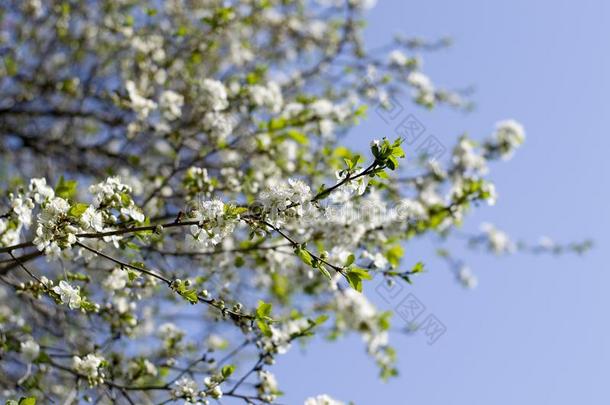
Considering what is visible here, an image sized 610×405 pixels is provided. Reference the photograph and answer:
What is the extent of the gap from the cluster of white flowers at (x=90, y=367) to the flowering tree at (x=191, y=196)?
0.04 ft

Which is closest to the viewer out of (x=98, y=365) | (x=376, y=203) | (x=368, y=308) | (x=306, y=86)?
(x=98, y=365)

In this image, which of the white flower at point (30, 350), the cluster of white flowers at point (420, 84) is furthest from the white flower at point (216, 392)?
the cluster of white flowers at point (420, 84)

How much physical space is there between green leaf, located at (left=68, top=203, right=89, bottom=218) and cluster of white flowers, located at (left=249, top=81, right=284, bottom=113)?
8.58 feet

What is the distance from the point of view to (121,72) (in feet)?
20.7

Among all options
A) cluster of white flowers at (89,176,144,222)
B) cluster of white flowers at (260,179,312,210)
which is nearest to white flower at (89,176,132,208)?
cluster of white flowers at (89,176,144,222)

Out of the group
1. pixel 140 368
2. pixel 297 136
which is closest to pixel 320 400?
pixel 140 368

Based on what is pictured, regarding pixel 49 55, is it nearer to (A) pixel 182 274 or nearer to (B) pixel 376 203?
(A) pixel 182 274

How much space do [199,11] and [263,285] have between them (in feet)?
10.5

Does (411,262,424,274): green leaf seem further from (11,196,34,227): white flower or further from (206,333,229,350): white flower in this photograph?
(206,333,229,350): white flower

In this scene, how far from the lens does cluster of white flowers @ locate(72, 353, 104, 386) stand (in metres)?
3.04

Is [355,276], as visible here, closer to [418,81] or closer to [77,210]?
[77,210]

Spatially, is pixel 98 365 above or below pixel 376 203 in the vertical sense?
below

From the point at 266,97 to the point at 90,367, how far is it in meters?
2.53

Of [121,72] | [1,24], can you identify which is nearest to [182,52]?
[121,72]
